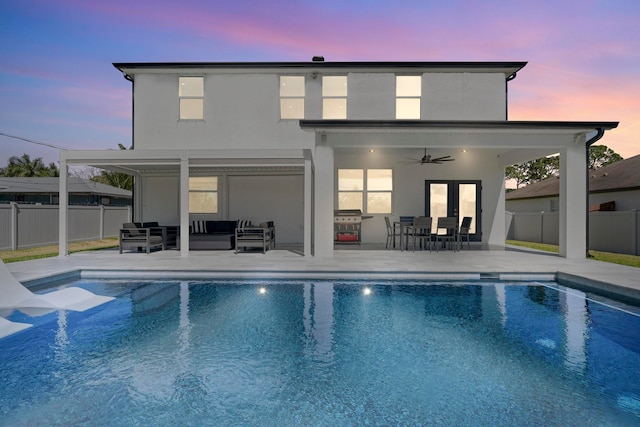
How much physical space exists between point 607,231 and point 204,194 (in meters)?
13.8

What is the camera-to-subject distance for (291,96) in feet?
42.7

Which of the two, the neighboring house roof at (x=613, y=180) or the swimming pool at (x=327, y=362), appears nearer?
the swimming pool at (x=327, y=362)

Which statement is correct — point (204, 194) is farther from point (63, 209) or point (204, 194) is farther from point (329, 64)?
point (329, 64)

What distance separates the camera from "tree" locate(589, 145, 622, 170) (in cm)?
3525

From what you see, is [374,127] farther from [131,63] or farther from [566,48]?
[566,48]

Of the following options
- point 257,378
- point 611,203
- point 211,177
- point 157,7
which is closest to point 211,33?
point 157,7

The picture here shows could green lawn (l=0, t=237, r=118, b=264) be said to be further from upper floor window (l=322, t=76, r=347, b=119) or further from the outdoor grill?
upper floor window (l=322, t=76, r=347, b=119)

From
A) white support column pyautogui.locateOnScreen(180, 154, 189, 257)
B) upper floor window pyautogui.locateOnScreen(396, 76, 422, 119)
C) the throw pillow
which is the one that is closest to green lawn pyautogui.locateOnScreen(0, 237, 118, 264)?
the throw pillow

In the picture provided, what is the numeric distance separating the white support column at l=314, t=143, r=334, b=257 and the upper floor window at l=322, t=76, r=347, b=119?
3.77m

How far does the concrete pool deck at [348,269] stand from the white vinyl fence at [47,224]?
404 centimetres

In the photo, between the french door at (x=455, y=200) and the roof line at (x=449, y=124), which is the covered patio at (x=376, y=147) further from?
the french door at (x=455, y=200)

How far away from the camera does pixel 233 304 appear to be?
5762mm

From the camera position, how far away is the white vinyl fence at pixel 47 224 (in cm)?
1178

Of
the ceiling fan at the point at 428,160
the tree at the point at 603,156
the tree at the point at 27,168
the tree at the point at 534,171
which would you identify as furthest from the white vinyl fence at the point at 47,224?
the tree at the point at 603,156
